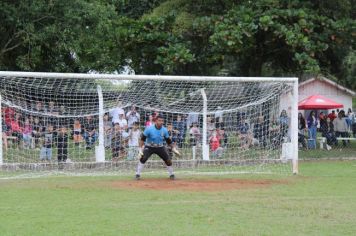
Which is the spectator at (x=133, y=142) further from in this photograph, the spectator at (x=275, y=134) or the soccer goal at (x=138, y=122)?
the spectator at (x=275, y=134)

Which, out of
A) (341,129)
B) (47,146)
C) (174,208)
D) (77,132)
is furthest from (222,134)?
(341,129)

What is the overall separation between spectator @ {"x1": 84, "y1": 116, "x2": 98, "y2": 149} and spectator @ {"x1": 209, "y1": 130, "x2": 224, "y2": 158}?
143 inches

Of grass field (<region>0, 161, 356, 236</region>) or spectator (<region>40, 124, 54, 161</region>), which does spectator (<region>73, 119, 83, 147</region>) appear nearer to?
spectator (<region>40, 124, 54, 161</region>)

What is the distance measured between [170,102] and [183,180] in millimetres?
5119

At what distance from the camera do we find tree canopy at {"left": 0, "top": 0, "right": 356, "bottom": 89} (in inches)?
915

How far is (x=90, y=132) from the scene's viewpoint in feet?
65.4

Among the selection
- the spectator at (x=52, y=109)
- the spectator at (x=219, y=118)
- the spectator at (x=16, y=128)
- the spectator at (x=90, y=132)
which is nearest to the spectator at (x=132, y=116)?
the spectator at (x=90, y=132)

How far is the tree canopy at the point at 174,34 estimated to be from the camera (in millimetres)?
23234

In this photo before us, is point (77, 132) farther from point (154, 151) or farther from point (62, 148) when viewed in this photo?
point (154, 151)

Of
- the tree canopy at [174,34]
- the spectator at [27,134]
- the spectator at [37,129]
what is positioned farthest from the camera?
the tree canopy at [174,34]

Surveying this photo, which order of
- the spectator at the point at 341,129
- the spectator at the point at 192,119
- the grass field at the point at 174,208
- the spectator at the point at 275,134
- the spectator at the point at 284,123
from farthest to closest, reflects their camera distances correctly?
1. the spectator at the point at 341,129
2. the spectator at the point at 284,123
3. the spectator at the point at 192,119
4. the spectator at the point at 275,134
5. the grass field at the point at 174,208

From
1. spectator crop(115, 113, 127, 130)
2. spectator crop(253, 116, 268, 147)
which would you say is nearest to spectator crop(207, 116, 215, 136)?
spectator crop(253, 116, 268, 147)

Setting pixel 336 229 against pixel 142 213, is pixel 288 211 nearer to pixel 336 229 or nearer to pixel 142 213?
pixel 336 229

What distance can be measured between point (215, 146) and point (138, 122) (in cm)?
248
